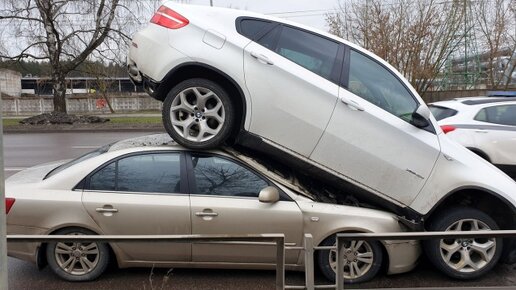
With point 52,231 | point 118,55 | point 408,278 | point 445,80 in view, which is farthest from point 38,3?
point 445,80

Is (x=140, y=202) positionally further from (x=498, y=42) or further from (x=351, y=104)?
(x=498, y=42)

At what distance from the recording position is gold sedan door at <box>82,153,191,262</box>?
3.69 meters

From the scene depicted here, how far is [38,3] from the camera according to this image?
62.7ft

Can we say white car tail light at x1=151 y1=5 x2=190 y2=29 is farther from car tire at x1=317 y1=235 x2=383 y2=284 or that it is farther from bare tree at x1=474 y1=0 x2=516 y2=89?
bare tree at x1=474 y1=0 x2=516 y2=89

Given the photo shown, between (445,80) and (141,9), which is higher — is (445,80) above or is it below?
below

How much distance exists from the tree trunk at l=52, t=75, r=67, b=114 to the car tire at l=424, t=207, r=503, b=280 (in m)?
21.4

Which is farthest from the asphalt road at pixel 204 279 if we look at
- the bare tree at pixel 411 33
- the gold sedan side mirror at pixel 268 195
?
the bare tree at pixel 411 33

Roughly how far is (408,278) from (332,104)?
170cm

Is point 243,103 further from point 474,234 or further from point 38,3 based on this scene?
point 38,3

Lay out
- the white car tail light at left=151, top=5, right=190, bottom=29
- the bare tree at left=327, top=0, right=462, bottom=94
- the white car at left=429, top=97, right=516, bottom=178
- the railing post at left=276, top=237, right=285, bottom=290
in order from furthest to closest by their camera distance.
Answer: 1. the bare tree at left=327, top=0, right=462, bottom=94
2. the white car at left=429, top=97, right=516, bottom=178
3. the white car tail light at left=151, top=5, right=190, bottom=29
4. the railing post at left=276, top=237, right=285, bottom=290

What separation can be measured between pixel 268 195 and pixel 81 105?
1602 inches

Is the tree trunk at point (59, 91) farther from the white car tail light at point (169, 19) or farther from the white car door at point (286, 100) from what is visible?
the white car door at point (286, 100)

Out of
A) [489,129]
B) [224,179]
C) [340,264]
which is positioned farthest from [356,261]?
[489,129]

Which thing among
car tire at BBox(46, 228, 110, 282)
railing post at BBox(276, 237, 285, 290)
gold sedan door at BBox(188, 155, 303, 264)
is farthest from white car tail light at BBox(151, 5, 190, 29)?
railing post at BBox(276, 237, 285, 290)
